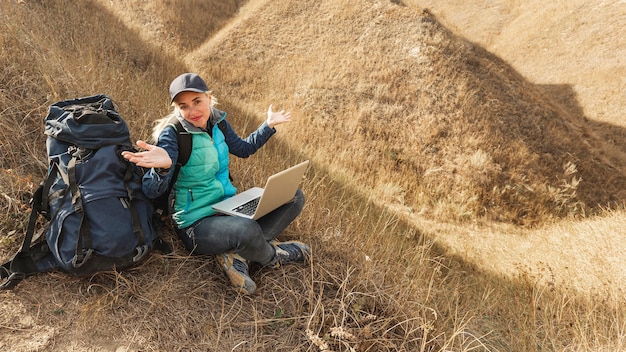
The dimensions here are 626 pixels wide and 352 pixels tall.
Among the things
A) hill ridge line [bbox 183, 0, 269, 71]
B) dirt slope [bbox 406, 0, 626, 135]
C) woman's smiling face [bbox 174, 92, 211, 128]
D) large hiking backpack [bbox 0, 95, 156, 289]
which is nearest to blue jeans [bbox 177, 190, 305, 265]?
large hiking backpack [bbox 0, 95, 156, 289]

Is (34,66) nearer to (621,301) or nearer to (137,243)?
(137,243)

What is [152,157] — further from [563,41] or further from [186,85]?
[563,41]

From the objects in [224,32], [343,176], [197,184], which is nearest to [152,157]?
[197,184]

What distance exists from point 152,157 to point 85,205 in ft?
1.86

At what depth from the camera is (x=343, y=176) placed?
8898 mm

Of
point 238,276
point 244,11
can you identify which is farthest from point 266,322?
point 244,11

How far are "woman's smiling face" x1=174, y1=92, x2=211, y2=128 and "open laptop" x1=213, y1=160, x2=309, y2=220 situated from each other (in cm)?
65

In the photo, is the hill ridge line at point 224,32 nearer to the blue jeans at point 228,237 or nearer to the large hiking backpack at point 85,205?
the large hiking backpack at point 85,205

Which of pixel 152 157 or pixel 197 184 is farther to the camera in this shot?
pixel 197 184

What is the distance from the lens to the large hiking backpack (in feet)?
8.73

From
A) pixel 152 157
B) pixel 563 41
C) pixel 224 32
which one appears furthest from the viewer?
pixel 563 41

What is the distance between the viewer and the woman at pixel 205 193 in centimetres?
286

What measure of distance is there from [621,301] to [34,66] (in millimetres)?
7557

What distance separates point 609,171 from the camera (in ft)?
36.7
